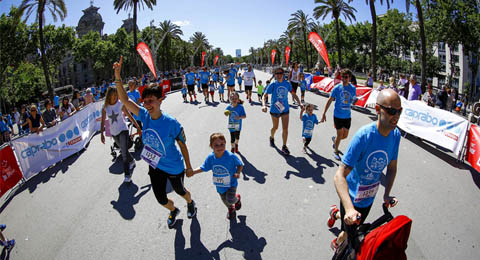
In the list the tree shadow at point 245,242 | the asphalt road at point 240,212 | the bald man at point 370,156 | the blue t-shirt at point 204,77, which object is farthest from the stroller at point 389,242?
the blue t-shirt at point 204,77

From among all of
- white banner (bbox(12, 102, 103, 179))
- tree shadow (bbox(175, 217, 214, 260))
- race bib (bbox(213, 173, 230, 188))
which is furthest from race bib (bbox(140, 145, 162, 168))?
white banner (bbox(12, 102, 103, 179))

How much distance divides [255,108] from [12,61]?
28.2 metres

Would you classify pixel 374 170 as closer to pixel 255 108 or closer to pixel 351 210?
pixel 351 210

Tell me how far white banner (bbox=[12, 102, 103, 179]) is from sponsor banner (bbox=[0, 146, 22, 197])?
0.45 ft

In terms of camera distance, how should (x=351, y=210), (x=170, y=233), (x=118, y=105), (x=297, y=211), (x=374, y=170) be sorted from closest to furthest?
(x=351, y=210) < (x=374, y=170) < (x=170, y=233) < (x=297, y=211) < (x=118, y=105)

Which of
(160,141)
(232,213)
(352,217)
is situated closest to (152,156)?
(160,141)

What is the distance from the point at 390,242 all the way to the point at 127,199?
13.6ft

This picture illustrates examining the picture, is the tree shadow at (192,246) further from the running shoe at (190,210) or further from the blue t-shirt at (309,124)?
the blue t-shirt at (309,124)

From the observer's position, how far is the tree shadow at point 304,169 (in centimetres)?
512

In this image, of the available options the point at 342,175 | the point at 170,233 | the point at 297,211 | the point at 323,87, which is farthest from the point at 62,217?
the point at 323,87

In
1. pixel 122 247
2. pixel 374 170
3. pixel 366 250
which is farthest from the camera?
pixel 122 247

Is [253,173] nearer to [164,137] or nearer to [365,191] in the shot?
[164,137]

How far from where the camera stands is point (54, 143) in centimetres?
655

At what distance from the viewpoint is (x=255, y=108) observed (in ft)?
40.1
